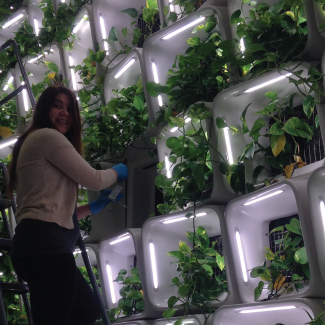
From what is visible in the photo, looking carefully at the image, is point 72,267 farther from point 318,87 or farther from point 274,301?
point 318,87

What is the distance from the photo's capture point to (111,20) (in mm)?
2359

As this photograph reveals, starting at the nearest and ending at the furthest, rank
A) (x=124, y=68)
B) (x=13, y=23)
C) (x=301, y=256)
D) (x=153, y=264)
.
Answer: (x=301, y=256) < (x=153, y=264) < (x=124, y=68) < (x=13, y=23)

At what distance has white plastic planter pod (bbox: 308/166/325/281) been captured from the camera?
1.16m

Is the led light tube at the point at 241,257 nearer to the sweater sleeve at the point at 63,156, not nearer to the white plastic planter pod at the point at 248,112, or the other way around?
the white plastic planter pod at the point at 248,112

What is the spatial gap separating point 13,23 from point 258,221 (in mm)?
2286

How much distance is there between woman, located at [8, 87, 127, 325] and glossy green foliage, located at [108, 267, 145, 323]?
338 mm

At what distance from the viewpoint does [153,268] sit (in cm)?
176

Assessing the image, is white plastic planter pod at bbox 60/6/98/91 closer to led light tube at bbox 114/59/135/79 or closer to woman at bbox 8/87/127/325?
led light tube at bbox 114/59/135/79

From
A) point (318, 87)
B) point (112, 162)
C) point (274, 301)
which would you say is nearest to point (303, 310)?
point (274, 301)

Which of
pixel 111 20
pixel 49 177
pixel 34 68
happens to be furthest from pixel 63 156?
pixel 34 68

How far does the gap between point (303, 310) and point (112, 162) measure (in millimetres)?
1227

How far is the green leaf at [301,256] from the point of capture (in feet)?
4.17

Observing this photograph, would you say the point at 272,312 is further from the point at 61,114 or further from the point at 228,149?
the point at 61,114

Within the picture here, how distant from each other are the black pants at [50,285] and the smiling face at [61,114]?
18.5 inches
